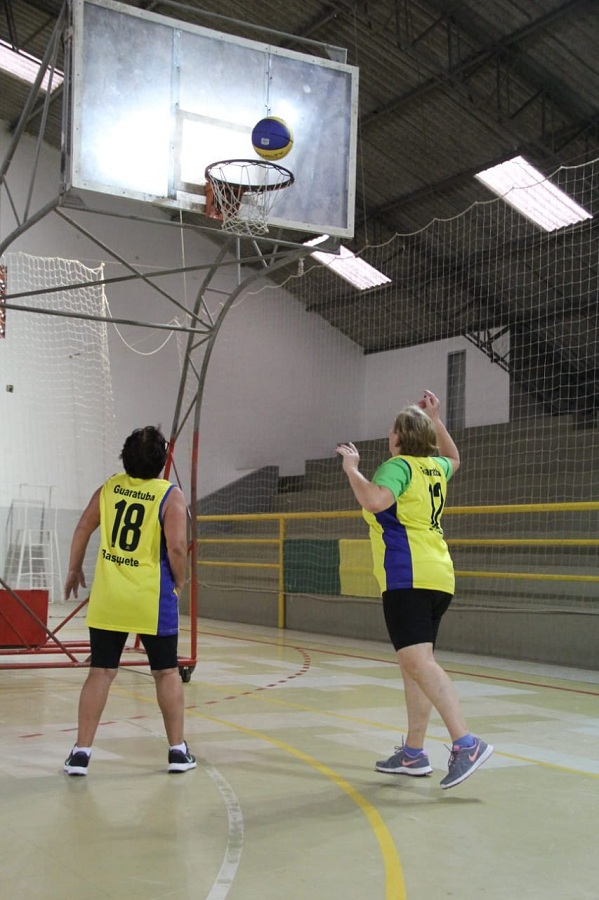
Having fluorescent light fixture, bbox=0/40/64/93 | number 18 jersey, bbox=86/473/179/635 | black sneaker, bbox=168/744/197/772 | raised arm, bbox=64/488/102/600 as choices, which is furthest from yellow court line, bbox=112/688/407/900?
fluorescent light fixture, bbox=0/40/64/93

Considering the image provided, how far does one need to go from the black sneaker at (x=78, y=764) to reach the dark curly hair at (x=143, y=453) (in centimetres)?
135

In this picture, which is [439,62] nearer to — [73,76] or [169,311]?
[169,311]

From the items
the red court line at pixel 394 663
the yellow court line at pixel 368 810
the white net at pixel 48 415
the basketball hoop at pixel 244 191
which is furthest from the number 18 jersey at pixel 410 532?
the white net at pixel 48 415

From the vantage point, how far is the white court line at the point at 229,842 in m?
3.04

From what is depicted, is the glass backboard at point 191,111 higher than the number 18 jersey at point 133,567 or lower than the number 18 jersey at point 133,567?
higher

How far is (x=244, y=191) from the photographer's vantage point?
647cm

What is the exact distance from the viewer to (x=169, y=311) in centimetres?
1934

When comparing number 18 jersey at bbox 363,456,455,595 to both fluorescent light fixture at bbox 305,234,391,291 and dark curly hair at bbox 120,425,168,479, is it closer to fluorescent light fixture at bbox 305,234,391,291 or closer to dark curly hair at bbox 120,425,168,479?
dark curly hair at bbox 120,425,168,479

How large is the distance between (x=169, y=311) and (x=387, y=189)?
4.95m

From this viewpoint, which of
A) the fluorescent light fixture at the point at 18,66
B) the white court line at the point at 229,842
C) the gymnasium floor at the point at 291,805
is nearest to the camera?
the white court line at the point at 229,842

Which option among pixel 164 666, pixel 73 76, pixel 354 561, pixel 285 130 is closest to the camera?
pixel 164 666

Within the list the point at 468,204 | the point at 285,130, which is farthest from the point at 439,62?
the point at 285,130

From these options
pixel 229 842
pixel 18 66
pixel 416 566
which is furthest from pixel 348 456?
pixel 18 66

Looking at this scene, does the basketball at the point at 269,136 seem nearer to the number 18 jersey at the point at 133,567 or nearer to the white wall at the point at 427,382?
the number 18 jersey at the point at 133,567
